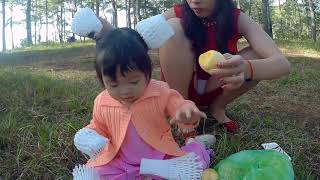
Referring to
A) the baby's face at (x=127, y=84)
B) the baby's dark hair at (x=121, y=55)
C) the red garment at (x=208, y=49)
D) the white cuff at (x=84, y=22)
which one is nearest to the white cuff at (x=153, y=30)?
the baby's dark hair at (x=121, y=55)

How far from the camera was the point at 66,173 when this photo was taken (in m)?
1.89

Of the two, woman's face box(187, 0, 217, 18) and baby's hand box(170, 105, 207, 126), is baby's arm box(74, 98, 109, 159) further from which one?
woman's face box(187, 0, 217, 18)

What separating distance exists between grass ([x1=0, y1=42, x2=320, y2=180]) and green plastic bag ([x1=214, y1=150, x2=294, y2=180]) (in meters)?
0.21

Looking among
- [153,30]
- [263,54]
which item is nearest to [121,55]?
[153,30]

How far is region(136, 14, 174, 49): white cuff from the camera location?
1652 mm

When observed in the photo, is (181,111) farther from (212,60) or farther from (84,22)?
(84,22)

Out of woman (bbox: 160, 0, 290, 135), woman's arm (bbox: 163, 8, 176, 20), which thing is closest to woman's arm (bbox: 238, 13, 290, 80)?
woman (bbox: 160, 0, 290, 135)

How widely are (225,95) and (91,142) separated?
3.15 ft

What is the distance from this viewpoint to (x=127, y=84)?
1561mm

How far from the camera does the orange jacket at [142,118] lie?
1.68 metres

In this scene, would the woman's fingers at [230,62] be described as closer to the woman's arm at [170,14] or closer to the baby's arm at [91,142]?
the baby's arm at [91,142]

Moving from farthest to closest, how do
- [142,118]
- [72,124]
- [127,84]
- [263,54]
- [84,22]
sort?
[72,124] < [263,54] < [84,22] < [142,118] < [127,84]

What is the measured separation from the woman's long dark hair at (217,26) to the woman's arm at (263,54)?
7 centimetres

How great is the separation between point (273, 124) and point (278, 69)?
28.3 inches
